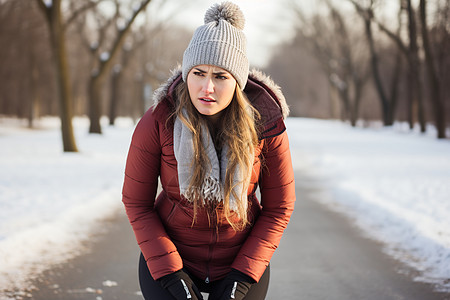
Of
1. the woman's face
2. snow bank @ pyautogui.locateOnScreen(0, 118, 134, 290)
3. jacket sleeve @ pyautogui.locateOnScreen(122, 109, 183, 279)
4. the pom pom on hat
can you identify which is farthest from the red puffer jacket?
snow bank @ pyautogui.locateOnScreen(0, 118, 134, 290)

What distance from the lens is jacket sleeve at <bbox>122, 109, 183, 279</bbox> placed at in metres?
2.25

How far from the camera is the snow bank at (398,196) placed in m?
5.02

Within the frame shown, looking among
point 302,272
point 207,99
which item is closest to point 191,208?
point 207,99

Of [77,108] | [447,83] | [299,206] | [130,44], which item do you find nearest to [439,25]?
[447,83]

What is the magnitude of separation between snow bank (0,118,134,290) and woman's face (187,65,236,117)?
2.76 metres

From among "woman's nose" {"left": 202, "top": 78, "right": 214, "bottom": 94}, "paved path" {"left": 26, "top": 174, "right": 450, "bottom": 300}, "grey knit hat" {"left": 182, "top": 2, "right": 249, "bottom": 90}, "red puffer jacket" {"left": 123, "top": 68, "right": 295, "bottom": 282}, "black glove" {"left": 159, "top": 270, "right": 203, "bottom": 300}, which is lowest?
"paved path" {"left": 26, "top": 174, "right": 450, "bottom": 300}

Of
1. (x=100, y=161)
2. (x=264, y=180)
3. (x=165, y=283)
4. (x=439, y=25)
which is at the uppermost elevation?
(x=439, y=25)

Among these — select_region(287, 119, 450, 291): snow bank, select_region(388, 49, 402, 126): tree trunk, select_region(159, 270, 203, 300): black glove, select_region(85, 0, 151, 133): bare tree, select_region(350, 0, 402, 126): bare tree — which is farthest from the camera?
select_region(388, 49, 402, 126): tree trunk

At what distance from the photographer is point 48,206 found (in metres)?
6.84

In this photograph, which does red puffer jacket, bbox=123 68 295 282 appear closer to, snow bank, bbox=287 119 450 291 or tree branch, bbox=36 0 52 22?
snow bank, bbox=287 119 450 291

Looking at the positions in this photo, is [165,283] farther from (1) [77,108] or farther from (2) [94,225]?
(1) [77,108]

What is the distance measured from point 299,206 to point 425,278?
11.1 ft

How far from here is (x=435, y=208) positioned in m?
6.90

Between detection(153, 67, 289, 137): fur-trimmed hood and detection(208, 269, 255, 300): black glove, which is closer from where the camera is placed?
detection(208, 269, 255, 300): black glove
